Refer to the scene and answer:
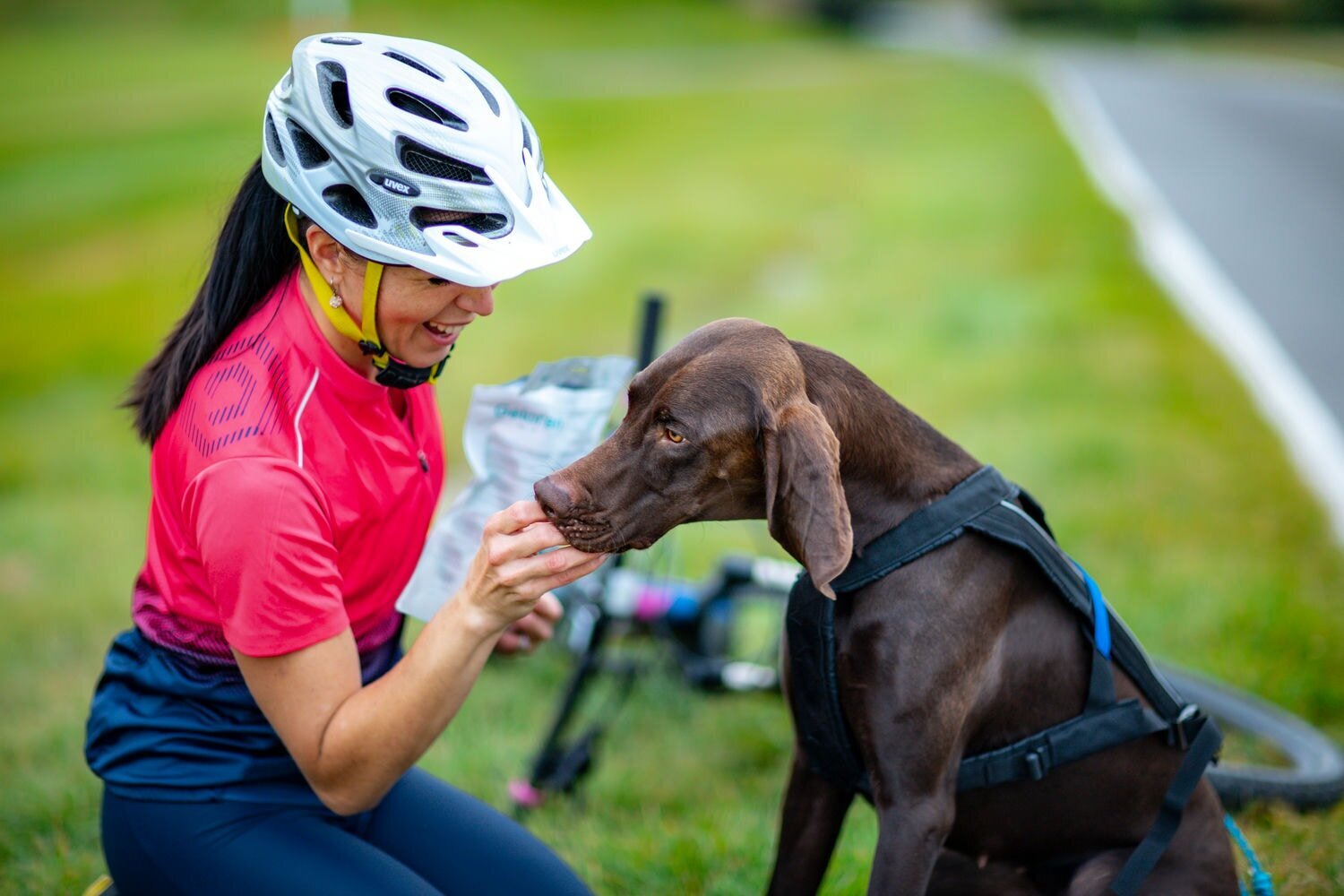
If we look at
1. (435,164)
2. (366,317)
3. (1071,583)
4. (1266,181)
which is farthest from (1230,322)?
(366,317)

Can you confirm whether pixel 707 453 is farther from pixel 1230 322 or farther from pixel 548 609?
pixel 1230 322

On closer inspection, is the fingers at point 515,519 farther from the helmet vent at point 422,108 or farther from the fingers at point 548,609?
the helmet vent at point 422,108

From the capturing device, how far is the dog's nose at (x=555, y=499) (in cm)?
241

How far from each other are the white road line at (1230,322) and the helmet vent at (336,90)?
489 centimetres

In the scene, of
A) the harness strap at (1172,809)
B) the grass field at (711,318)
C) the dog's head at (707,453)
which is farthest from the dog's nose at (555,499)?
the harness strap at (1172,809)

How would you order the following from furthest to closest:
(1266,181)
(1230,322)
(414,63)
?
1. (1266,181)
2. (1230,322)
3. (414,63)

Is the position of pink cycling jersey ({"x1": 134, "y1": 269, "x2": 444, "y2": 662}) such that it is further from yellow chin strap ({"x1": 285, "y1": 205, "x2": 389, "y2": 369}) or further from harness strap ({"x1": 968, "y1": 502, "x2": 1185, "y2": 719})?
harness strap ({"x1": 968, "y1": 502, "x2": 1185, "y2": 719})

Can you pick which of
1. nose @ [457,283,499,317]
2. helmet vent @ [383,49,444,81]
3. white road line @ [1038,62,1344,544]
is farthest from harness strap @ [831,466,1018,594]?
white road line @ [1038,62,1344,544]

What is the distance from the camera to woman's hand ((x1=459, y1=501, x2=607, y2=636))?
7.83 ft

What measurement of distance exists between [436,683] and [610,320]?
9210 millimetres

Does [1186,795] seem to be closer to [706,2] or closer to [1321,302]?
[1321,302]

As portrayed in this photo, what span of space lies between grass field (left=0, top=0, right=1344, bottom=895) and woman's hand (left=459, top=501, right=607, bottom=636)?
3.56ft

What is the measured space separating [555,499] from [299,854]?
975mm

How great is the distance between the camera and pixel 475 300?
266 centimetres
